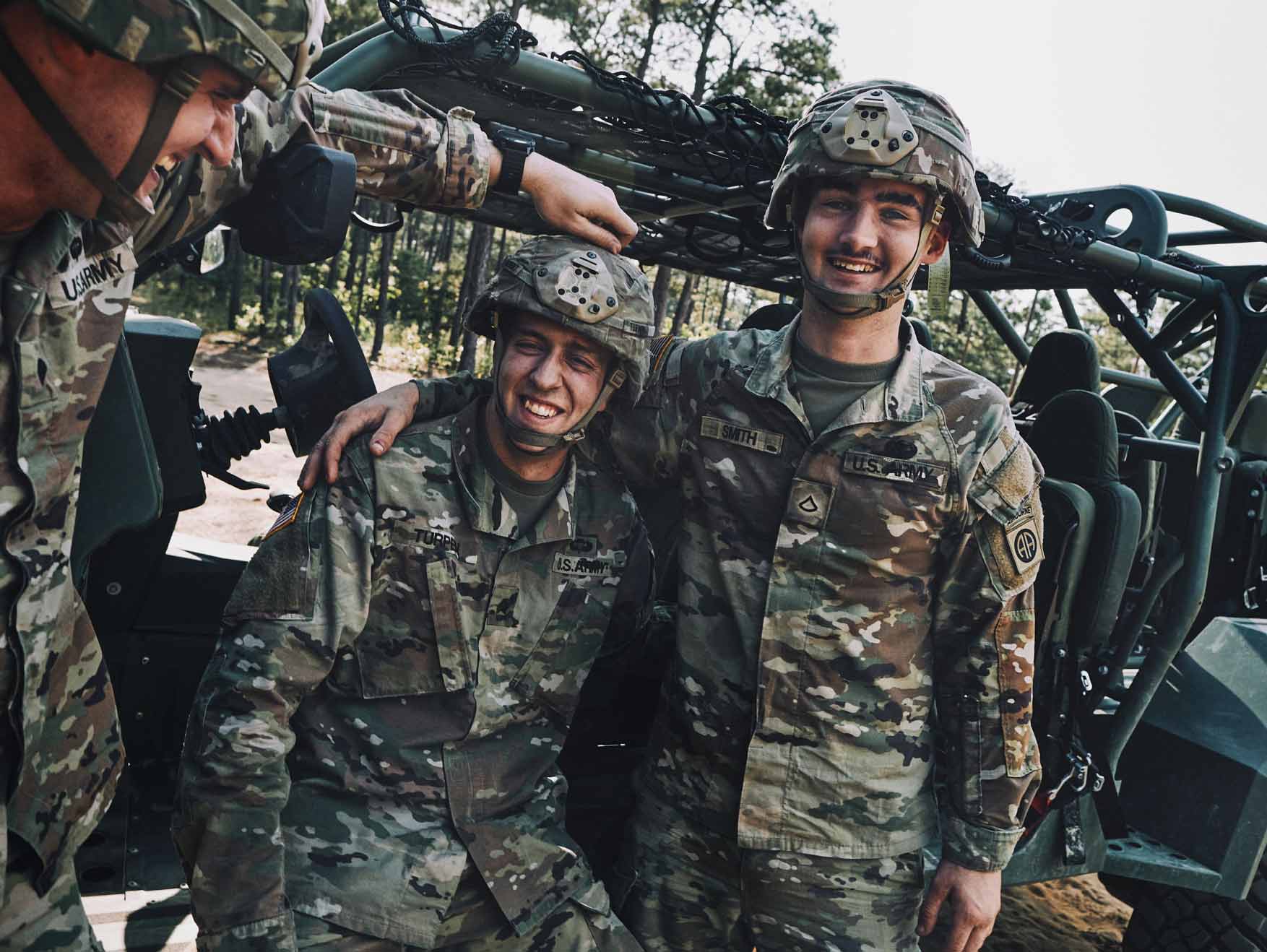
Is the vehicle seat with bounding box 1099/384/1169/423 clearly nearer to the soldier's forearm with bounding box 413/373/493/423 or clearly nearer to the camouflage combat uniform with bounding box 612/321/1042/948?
the camouflage combat uniform with bounding box 612/321/1042/948

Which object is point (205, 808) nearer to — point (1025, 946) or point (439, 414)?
point (439, 414)

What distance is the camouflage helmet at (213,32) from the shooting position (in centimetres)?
97

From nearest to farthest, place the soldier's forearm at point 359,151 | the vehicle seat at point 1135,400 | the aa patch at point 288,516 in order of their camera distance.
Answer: the soldier's forearm at point 359,151 → the aa patch at point 288,516 → the vehicle seat at point 1135,400

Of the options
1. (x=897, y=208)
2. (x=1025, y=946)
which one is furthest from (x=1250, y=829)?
(x=897, y=208)

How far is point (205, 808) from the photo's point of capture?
1.63 meters

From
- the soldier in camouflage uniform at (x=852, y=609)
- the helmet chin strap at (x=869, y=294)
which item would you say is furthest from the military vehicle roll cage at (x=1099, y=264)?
the helmet chin strap at (x=869, y=294)

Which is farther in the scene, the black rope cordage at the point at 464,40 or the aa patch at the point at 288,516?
the black rope cordage at the point at 464,40

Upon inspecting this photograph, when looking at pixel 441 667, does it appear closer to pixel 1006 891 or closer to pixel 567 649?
pixel 567 649

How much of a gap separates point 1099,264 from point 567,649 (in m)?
1.99

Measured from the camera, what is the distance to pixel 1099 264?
2.95 metres

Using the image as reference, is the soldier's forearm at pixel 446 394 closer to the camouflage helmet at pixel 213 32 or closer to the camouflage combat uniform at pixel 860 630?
the camouflage combat uniform at pixel 860 630

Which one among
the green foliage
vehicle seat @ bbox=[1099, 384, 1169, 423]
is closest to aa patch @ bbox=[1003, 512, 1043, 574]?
vehicle seat @ bbox=[1099, 384, 1169, 423]

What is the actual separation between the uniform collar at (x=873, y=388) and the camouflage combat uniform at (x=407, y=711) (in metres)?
0.40

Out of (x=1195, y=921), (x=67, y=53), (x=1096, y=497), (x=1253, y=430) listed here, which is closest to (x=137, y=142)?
(x=67, y=53)
